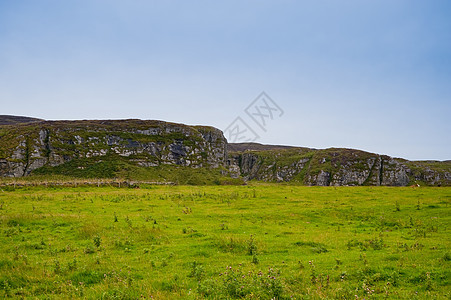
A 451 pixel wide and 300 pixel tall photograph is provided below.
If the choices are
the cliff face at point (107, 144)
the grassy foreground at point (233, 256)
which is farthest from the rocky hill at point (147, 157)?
the grassy foreground at point (233, 256)

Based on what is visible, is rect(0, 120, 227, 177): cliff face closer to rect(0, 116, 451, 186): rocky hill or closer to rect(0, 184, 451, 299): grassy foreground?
rect(0, 116, 451, 186): rocky hill

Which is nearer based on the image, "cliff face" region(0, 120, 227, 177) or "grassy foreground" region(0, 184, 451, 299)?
"grassy foreground" region(0, 184, 451, 299)

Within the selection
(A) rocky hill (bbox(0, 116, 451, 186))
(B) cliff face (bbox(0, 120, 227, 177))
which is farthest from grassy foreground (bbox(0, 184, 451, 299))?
(B) cliff face (bbox(0, 120, 227, 177))

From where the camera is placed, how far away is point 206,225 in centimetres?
2119

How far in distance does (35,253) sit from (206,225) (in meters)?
11.3

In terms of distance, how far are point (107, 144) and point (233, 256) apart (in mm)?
141412

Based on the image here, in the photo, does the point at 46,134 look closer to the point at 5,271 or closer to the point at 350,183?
the point at 5,271

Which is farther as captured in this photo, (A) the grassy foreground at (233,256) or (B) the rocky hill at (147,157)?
(B) the rocky hill at (147,157)

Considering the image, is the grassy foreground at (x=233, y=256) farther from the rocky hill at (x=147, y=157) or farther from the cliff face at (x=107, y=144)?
A: the cliff face at (x=107, y=144)

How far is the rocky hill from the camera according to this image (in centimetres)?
11475

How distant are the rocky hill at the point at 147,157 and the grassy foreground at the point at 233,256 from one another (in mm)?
93552

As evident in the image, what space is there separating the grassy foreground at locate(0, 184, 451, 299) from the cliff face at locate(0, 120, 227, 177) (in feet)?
374

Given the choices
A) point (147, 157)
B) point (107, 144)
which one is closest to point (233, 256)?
point (147, 157)

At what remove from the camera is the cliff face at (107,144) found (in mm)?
114750
